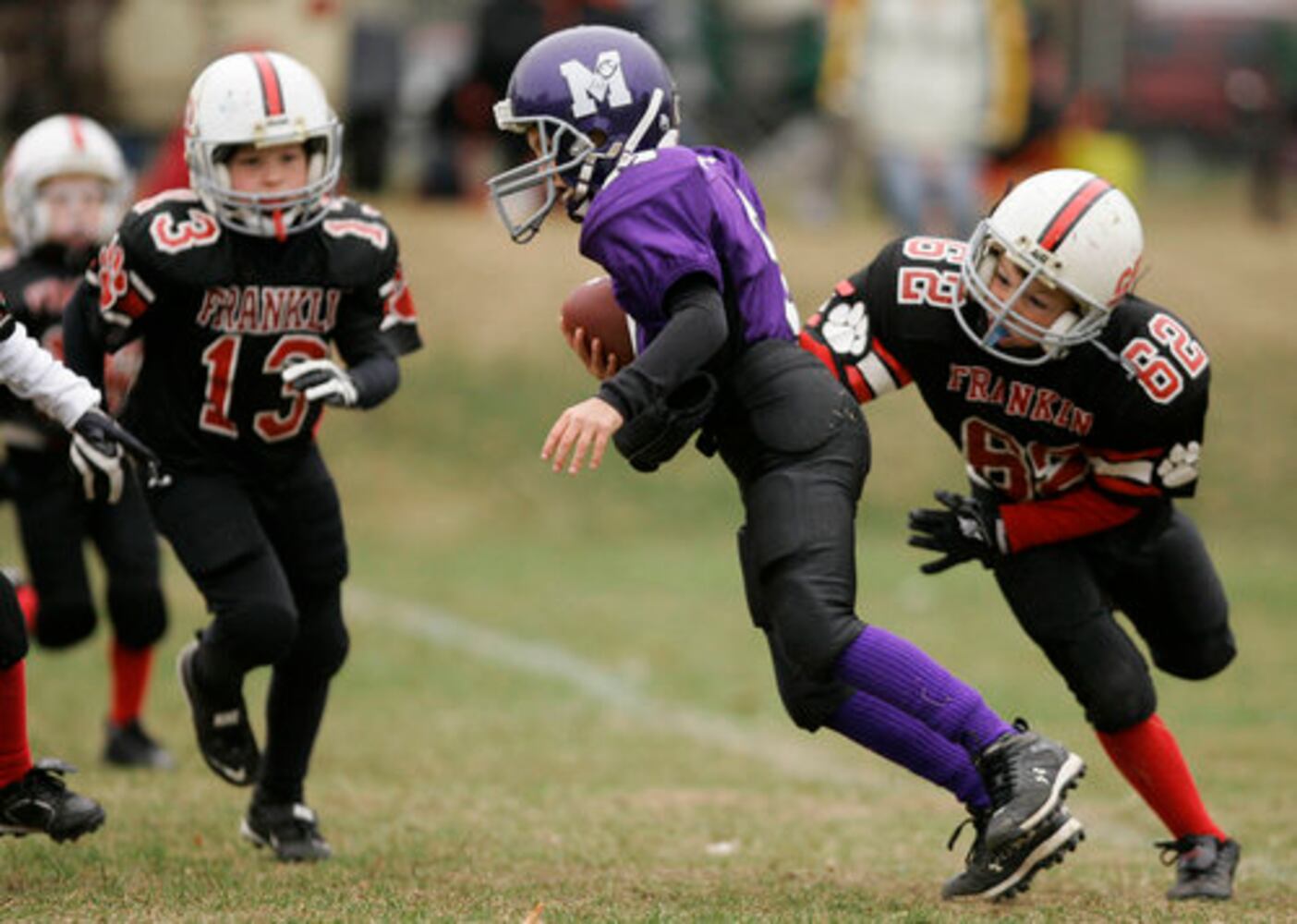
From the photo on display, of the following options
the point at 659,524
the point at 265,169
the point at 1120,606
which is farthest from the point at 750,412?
the point at 659,524

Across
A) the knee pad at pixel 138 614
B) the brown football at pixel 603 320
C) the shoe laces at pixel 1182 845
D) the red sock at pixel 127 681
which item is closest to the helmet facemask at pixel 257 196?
the brown football at pixel 603 320

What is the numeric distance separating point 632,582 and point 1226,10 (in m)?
16.1

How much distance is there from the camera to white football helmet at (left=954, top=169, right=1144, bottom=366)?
4.98 metres

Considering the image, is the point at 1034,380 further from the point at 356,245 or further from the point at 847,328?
the point at 356,245

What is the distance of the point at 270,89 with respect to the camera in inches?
217

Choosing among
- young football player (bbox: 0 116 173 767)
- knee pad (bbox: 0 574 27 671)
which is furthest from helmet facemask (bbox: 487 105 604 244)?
young football player (bbox: 0 116 173 767)

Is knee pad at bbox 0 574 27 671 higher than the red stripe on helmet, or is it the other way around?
the red stripe on helmet

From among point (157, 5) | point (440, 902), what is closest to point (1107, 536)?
point (440, 902)

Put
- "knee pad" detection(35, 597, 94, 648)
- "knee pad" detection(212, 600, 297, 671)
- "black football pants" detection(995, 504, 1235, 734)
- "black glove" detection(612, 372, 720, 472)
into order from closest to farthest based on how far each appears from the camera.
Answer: "black glove" detection(612, 372, 720, 472) → "black football pants" detection(995, 504, 1235, 734) → "knee pad" detection(212, 600, 297, 671) → "knee pad" detection(35, 597, 94, 648)

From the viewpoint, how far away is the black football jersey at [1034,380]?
16.8 feet

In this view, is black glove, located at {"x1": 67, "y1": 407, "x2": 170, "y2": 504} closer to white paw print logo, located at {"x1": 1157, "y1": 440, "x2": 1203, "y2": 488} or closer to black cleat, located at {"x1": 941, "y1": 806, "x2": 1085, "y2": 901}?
black cleat, located at {"x1": 941, "y1": 806, "x2": 1085, "y2": 901}

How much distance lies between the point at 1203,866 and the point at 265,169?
2816 millimetres

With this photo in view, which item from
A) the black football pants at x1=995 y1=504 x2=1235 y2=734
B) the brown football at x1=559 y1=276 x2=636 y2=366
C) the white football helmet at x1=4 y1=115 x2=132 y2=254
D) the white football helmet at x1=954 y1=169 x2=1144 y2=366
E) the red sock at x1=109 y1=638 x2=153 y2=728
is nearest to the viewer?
the white football helmet at x1=954 y1=169 x2=1144 y2=366

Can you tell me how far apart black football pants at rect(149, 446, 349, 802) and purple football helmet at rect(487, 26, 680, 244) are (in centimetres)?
106
